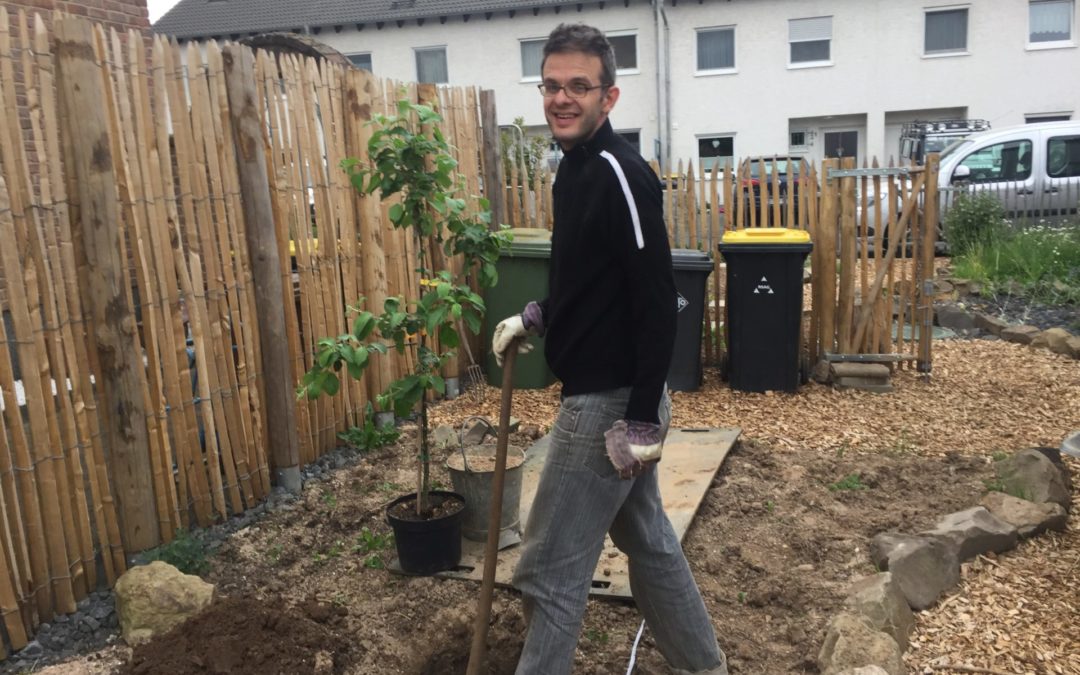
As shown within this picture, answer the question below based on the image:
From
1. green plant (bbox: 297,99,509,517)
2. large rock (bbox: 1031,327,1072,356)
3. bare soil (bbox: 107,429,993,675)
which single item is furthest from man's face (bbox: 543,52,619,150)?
large rock (bbox: 1031,327,1072,356)

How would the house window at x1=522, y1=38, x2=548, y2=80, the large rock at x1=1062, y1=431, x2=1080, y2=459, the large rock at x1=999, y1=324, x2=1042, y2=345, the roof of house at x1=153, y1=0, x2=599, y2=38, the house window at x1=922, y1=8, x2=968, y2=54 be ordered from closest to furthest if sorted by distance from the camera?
1. the large rock at x1=1062, y1=431, x2=1080, y2=459
2. the large rock at x1=999, y1=324, x2=1042, y2=345
3. the house window at x1=922, y1=8, x2=968, y2=54
4. the roof of house at x1=153, y1=0, x2=599, y2=38
5. the house window at x1=522, y1=38, x2=548, y2=80

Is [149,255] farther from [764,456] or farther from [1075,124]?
[1075,124]

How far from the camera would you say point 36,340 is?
10.7ft

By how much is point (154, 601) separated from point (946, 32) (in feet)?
81.1

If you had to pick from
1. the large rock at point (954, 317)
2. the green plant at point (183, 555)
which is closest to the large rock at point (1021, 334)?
the large rock at point (954, 317)

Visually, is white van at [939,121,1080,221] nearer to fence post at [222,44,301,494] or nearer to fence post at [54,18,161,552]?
fence post at [222,44,301,494]

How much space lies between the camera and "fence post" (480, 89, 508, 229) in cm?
730

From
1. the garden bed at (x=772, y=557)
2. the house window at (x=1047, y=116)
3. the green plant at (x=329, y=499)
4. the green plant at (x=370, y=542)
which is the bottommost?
the garden bed at (x=772, y=557)

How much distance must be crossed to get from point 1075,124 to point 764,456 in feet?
38.0

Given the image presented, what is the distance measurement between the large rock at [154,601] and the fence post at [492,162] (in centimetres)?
464

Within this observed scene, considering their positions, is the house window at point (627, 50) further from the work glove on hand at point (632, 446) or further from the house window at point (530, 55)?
the work glove on hand at point (632, 446)

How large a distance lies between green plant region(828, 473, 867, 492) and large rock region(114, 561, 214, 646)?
3.21m

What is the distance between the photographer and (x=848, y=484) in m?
4.73

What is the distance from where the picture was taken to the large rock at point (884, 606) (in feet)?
10.3
